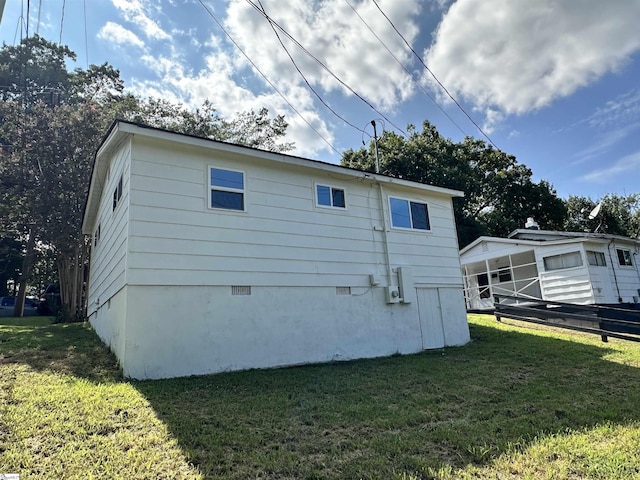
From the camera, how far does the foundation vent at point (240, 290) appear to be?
23.9 ft

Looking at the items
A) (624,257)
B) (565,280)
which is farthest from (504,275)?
→ (624,257)

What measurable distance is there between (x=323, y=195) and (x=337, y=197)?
42 cm

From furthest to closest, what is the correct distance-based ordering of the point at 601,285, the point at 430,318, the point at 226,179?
the point at 601,285
the point at 430,318
the point at 226,179

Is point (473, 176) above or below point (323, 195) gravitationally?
above

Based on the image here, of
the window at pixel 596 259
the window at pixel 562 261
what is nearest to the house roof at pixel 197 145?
the window at pixel 562 261

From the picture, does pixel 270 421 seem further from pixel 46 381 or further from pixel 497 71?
pixel 497 71

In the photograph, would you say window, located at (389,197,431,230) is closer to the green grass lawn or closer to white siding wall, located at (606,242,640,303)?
the green grass lawn

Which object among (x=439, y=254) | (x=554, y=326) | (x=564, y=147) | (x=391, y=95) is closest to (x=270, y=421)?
(x=439, y=254)

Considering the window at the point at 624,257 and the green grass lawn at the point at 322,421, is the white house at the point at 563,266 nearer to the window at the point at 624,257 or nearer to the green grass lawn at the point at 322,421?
the window at the point at 624,257

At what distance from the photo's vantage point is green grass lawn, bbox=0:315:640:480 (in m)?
3.29

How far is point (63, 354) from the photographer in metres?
7.49

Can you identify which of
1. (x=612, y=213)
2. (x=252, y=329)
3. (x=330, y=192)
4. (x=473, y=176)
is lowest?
(x=252, y=329)

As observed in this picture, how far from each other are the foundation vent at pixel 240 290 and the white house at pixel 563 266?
1232 cm

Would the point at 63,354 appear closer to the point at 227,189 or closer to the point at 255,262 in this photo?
the point at 255,262
